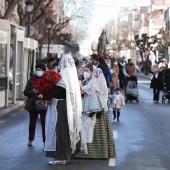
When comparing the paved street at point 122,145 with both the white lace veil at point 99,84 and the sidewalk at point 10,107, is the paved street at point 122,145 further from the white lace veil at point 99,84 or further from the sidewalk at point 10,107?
the white lace veil at point 99,84

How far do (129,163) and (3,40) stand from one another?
13.1 metres

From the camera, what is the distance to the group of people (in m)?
12.2

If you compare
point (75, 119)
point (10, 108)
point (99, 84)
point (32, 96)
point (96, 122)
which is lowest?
point (10, 108)

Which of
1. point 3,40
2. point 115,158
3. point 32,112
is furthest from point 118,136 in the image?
point 3,40

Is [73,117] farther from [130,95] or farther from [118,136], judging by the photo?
[130,95]

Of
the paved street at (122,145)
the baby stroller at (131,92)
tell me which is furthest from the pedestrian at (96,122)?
the baby stroller at (131,92)

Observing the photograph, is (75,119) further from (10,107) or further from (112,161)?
(10,107)

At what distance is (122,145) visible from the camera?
1531 cm

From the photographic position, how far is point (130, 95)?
31.2 meters

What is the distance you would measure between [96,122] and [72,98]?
3.58 ft

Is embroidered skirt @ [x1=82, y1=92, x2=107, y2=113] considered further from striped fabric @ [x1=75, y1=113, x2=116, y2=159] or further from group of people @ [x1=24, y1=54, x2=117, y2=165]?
striped fabric @ [x1=75, y1=113, x2=116, y2=159]

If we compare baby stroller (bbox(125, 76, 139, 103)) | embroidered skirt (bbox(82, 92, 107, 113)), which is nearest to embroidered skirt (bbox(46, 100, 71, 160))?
embroidered skirt (bbox(82, 92, 107, 113))

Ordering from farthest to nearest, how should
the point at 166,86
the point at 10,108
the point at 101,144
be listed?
the point at 166,86
the point at 10,108
the point at 101,144

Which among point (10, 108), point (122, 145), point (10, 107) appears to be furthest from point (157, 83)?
point (122, 145)
